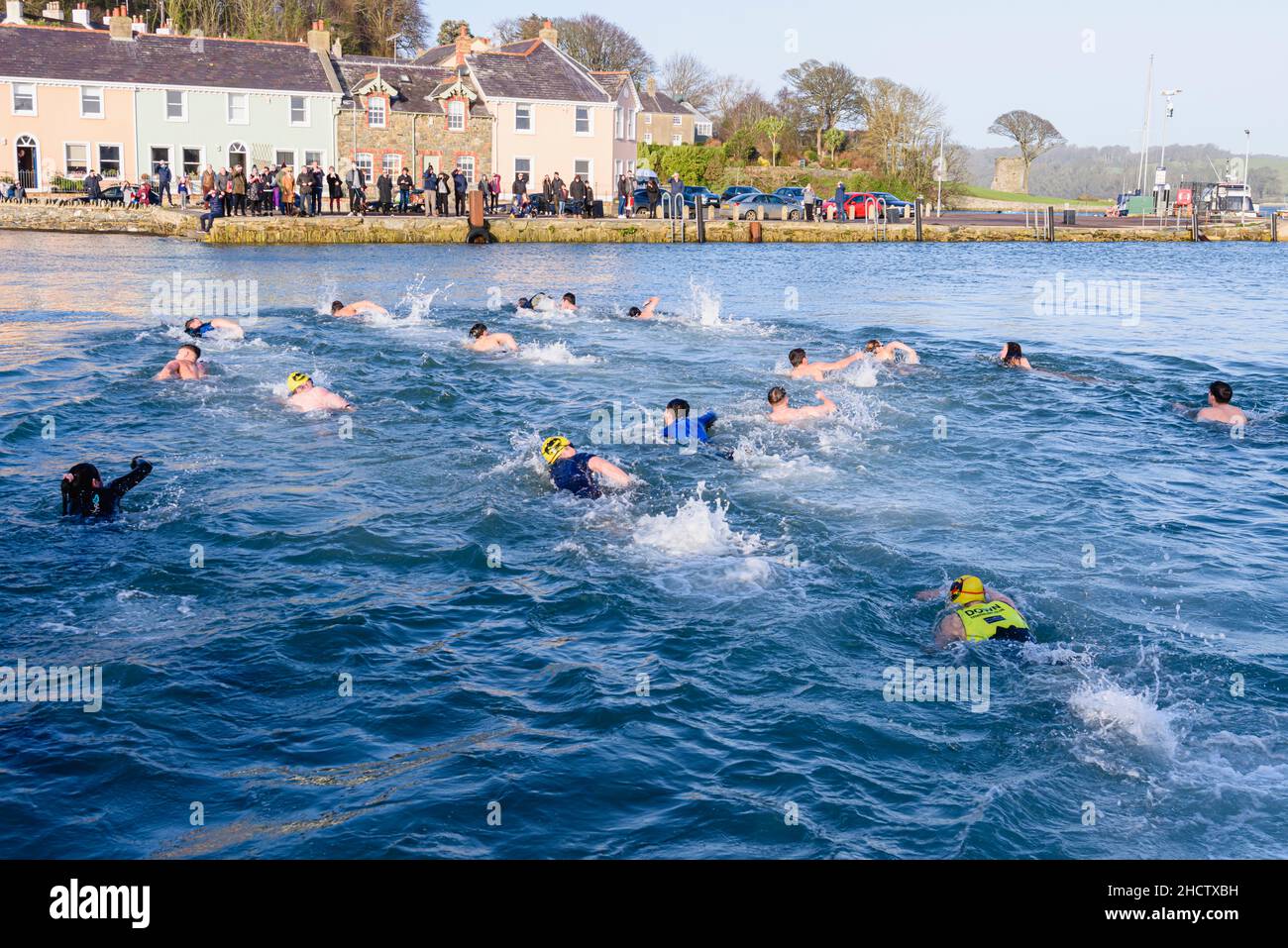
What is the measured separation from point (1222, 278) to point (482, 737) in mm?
35311

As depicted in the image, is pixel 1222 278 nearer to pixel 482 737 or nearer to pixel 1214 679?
pixel 1214 679

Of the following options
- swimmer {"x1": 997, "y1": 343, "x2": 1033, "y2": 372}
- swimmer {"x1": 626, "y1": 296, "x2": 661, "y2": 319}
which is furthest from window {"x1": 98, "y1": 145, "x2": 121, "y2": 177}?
swimmer {"x1": 997, "y1": 343, "x2": 1033, "y2": 372}

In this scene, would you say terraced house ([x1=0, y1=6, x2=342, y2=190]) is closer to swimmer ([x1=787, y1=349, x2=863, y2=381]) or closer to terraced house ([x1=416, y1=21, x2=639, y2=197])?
terraced house ([x1=416, y1=21, x2=639, y2=197])

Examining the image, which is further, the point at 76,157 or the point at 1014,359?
the point at 76,157

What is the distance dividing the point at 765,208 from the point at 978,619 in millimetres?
44956

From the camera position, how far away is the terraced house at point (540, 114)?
Answer: 54.4m

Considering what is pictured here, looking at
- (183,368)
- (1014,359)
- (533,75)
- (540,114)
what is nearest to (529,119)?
(540,114)

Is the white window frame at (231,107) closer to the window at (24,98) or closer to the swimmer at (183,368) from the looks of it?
the window at (24,98)

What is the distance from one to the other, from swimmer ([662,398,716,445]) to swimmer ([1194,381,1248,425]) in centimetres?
718

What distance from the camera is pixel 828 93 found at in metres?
81.9

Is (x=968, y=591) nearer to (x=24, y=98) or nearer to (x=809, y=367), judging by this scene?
(x=809, y=367)


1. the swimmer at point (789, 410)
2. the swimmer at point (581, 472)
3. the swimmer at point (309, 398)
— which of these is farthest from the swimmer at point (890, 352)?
the swimmer at point (309, 398)
